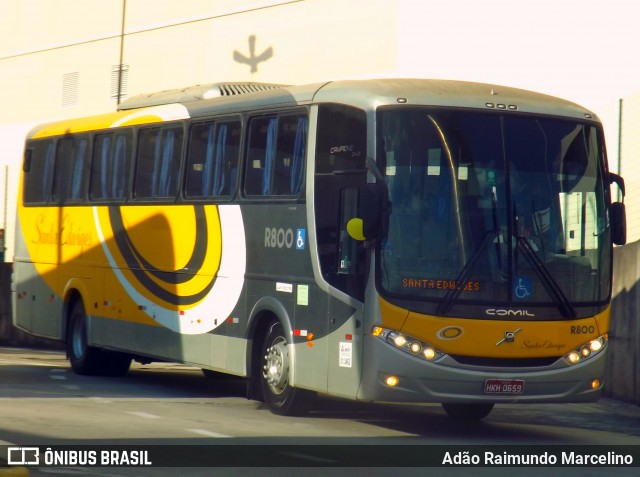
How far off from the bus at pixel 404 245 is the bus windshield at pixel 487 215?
1 cm

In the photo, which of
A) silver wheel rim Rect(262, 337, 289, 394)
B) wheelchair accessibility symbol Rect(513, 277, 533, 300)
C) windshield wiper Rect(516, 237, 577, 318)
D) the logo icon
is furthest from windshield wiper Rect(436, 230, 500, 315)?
the logo icon

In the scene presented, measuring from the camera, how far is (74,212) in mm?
19672

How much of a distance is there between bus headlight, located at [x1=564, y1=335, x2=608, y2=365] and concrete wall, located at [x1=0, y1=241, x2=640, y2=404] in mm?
3216

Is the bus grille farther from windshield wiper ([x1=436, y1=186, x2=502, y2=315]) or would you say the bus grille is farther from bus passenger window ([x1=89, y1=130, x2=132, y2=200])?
bus passenger window ([x1=89, y1=130, x2=132, y2=200])

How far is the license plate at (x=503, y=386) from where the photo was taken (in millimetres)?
12688

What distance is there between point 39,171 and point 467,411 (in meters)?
8.70

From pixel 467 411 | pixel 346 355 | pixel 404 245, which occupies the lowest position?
pixel 467 411

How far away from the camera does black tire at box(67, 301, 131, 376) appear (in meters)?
19.1

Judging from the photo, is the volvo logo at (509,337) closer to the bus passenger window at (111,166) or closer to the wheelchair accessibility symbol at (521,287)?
the wheelchair accessibility symbol at (521,287)

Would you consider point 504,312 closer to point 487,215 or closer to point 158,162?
point 487,215

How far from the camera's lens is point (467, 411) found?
1492 cm

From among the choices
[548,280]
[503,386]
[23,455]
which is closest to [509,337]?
[503,386]

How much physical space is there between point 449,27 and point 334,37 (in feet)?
13.8

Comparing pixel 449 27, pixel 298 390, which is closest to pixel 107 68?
pixel 449 27
